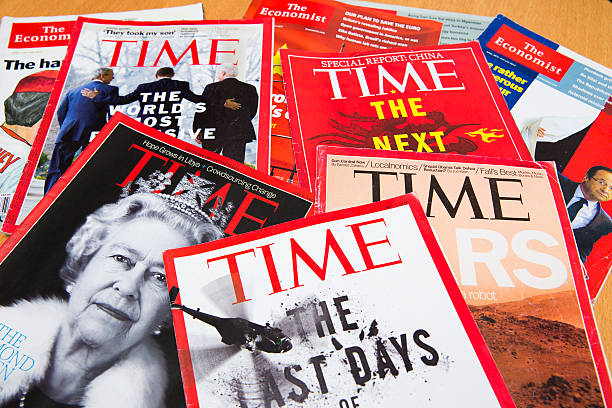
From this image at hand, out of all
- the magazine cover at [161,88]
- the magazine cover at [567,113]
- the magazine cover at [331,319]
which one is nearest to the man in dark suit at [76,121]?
the magazine cover at [161,88]

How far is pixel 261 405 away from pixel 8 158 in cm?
46

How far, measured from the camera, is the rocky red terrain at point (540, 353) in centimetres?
40

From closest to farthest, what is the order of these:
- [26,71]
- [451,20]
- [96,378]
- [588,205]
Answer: [96,378] < [588,205] < [26,71] < [451,20]

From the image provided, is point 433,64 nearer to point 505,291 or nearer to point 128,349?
point 505,291

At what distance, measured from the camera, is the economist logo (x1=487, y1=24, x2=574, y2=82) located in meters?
0.68

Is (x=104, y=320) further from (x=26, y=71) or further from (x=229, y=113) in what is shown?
(x=26, y=71)

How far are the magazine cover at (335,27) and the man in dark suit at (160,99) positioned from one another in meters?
0.14

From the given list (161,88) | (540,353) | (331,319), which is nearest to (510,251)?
(540,353)

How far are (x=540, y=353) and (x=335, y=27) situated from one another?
1.85 ft

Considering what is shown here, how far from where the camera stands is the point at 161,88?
617mm

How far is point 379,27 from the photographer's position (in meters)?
0.72

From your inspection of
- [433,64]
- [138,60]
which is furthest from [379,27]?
[138,60]

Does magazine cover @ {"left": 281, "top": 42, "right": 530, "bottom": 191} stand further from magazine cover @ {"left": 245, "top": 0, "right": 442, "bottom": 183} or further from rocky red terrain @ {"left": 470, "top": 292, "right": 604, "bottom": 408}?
rocky red terrain @ {"left": 470, "top": 292, "right": 604, "bottom": 408}

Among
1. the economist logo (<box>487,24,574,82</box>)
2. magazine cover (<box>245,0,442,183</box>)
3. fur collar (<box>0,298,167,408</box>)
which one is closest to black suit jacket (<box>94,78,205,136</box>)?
magazine cover (<box>245,0,442,183</box>)
